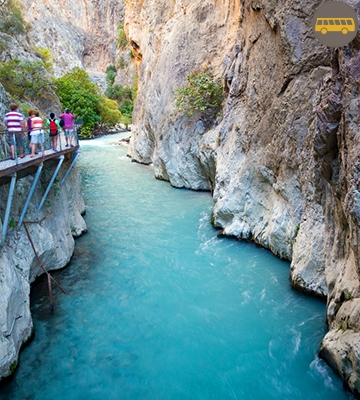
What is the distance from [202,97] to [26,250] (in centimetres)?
1530

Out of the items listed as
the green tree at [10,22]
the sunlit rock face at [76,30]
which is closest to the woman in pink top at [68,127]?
the green tree at [10,22]

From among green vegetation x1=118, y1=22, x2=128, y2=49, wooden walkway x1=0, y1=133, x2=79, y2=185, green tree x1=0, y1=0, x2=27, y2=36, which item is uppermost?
green vegetation x1=118, y1=22, x2=128, y2=49

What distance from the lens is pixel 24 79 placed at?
1789cm

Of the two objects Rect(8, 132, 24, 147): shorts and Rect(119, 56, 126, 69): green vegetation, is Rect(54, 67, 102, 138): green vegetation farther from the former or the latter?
Rect(8, 132, 24, 147): shorts

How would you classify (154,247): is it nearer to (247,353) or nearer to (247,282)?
(247,282)

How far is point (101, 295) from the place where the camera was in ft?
33.8

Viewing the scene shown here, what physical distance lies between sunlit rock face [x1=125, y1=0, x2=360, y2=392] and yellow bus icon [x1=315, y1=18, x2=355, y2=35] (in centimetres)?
25

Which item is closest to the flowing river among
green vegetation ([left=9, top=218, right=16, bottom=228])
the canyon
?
the canyon

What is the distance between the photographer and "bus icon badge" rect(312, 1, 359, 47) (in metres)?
6.00

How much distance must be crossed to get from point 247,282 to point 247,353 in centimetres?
314

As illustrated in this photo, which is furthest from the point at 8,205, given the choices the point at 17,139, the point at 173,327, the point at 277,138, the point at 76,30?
the point at 76,30

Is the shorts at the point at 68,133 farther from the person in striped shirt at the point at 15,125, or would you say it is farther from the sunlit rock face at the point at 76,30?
the sunlit rock face at the point at 76,30

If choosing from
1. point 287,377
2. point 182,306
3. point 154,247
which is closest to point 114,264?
point 154,247

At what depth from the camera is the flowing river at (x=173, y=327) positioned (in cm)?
711
